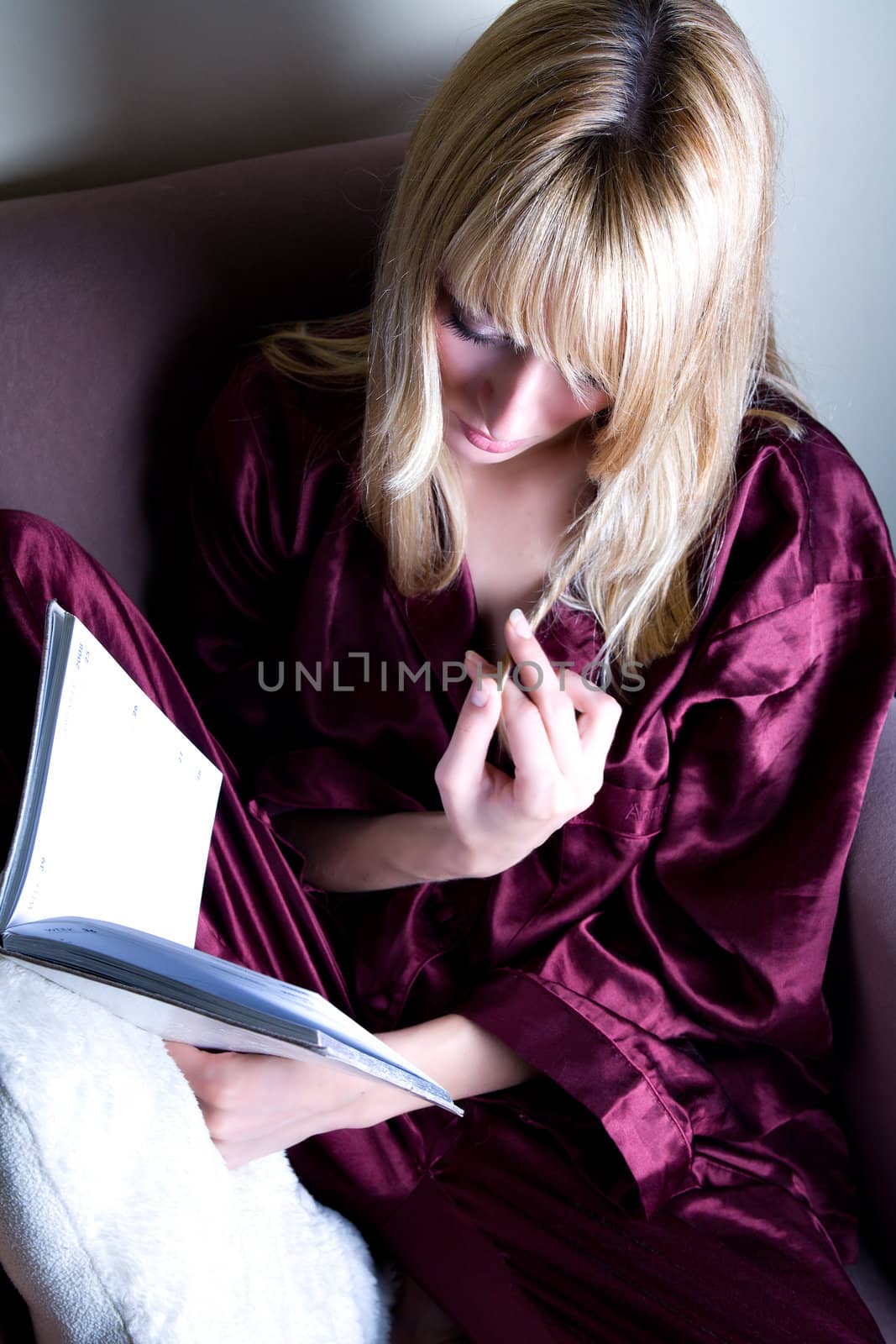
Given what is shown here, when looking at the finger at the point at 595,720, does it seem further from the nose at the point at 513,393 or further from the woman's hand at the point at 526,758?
the nose at the point at 513,393

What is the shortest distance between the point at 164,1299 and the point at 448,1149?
1.14ft

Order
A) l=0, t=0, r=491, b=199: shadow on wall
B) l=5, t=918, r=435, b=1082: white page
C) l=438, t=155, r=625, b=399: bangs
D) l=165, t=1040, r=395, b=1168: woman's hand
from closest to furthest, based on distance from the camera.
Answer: l=5, t=918, r=435, b=1082: white page < l=438, t=155, r=625, b=399: bangs < l=165, t=1040, r=395, b=1168: woman's hand < l=0, t=0, r=491, b=199: shadow on wall

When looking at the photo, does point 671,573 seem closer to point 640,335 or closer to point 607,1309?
point 640,335

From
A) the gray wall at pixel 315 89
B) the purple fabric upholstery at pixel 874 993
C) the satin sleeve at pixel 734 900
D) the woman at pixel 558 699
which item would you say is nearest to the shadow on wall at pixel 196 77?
the gray wall at pixel 315 89

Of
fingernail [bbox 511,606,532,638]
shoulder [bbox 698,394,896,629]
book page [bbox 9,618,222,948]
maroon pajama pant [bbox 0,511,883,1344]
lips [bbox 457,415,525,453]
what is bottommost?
maroon pajama pant [bbox 0,511,883,1344]

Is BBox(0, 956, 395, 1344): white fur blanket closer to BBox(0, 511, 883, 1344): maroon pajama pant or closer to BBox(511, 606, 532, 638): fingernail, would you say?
BBox(0, 511, 883, 1344): maroon pajama pant

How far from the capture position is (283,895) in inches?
33.3

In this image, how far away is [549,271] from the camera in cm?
63

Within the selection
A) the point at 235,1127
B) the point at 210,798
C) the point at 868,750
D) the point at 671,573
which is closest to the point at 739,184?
the point at 671,573

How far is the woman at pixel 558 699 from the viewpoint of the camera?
2.13 feet

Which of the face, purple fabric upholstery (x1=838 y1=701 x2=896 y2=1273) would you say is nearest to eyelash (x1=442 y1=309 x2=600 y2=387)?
the face

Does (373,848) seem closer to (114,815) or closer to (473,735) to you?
(473,735)

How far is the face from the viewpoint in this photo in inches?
27.6

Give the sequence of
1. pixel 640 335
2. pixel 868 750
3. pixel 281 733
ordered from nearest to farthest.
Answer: pixel 640 335, pixel 868 750, pixel 281 733
